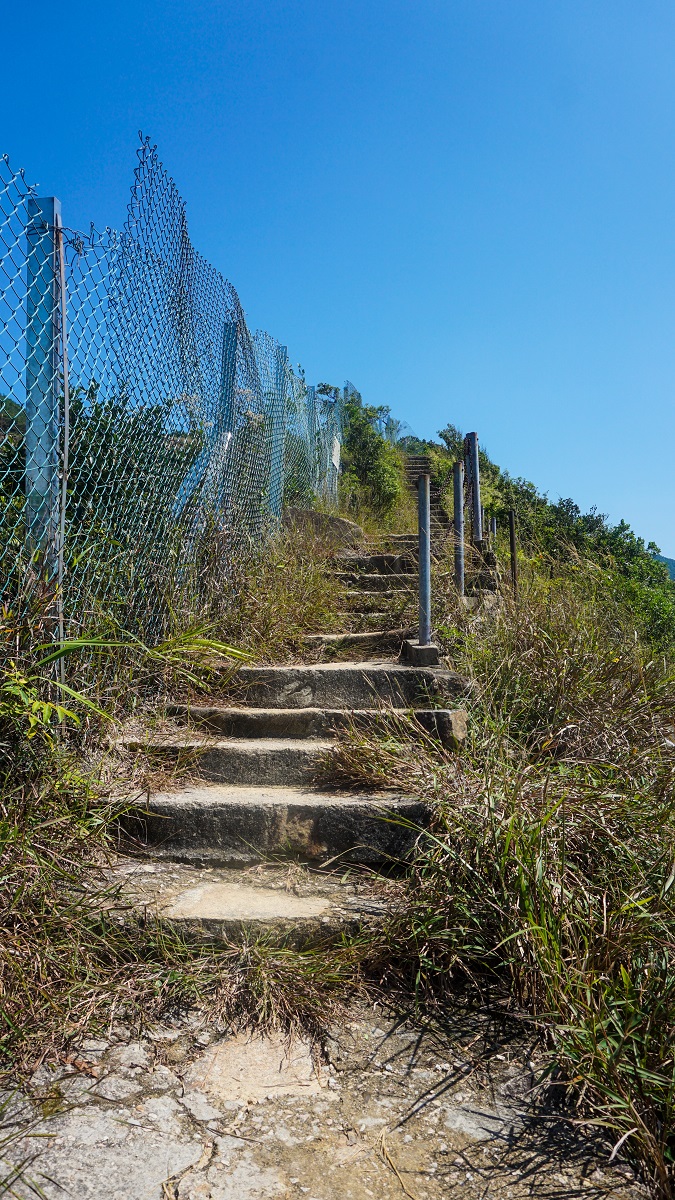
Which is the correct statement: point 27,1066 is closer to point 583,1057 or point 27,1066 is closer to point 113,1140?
point 113,1140

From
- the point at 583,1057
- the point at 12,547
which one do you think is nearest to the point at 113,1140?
the point at 583,1057

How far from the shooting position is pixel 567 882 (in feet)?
8.10

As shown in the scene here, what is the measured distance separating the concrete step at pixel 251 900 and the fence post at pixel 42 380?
1.26 metres

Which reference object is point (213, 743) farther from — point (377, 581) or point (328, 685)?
point (377, 581)

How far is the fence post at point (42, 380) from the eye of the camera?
3076 millimetres

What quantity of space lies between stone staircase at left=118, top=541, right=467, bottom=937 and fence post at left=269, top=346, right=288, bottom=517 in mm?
2618

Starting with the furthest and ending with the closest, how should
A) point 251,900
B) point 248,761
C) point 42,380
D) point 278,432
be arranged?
point 278,432
point 248,761
point 42,380
point 251,900

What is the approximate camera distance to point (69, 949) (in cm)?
229

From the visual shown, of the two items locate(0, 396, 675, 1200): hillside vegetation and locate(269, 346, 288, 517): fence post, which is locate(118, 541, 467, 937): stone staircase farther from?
locate(269, 346, 288, 517): fence post

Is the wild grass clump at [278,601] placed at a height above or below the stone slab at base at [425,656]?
above

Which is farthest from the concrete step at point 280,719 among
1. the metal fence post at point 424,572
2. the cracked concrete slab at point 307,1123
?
the cracked concrete slab at point 307,1123

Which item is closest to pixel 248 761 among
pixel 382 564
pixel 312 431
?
pixel 382 564

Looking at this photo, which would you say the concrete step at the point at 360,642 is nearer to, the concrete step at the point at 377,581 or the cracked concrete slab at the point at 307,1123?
the concrete step at the point at 377,581

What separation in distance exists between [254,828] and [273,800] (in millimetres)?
143
